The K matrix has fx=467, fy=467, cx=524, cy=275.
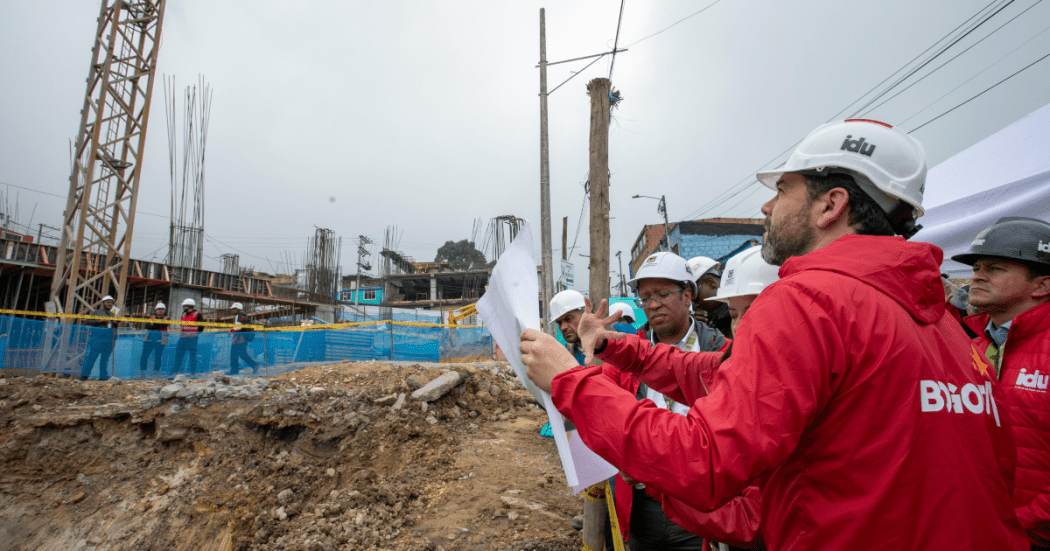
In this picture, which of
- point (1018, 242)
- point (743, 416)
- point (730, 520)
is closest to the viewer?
point (743, 416)

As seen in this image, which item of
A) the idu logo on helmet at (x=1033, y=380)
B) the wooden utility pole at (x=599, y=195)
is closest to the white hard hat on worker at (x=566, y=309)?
the wooden utility pole at (x=599, y=195)

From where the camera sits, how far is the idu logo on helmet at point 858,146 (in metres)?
1.10

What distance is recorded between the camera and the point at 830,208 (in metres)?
1.10

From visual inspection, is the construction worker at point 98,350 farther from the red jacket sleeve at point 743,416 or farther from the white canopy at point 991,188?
the white canopy at point 991,188

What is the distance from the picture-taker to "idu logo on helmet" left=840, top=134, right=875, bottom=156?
1.10 metres

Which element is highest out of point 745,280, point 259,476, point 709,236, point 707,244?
point 709,236

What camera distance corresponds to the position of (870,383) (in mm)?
841

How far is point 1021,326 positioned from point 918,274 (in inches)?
67.7

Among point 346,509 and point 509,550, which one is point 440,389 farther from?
point 509,550

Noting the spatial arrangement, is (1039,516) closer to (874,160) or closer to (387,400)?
(874,160)

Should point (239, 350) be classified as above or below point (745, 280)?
below

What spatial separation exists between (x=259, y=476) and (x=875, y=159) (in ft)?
21.6

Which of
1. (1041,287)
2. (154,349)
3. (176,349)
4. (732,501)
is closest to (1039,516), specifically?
(1041,287)

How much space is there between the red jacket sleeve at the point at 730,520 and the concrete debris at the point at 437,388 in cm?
685
